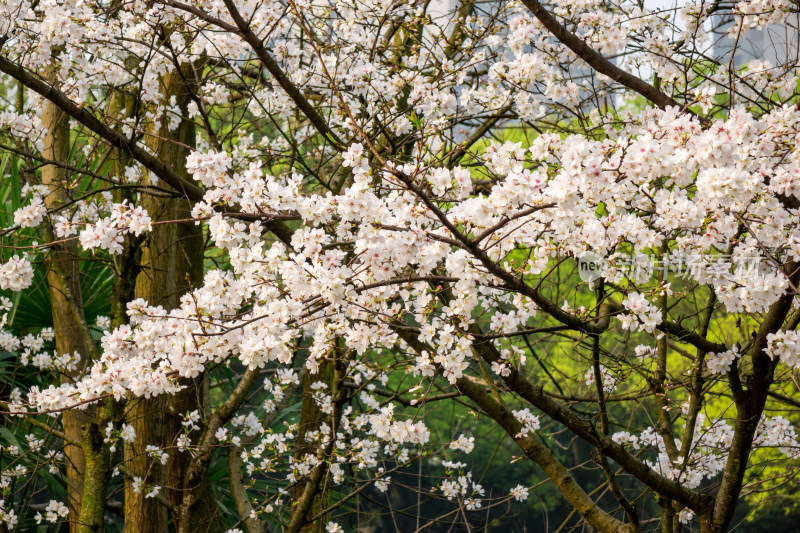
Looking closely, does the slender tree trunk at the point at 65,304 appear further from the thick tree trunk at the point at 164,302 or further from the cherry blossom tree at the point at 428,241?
the thick tree trunk at the point at 164,302

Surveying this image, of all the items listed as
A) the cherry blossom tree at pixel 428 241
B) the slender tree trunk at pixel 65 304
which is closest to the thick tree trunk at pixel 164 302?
the cherry blossom tree at pixel 428 241

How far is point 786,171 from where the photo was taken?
68.0 inches

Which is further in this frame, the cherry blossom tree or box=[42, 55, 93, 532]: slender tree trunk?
box=[42, 55, 93, 532]: slender tree trunk

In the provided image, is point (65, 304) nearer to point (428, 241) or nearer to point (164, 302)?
point (164, 302)

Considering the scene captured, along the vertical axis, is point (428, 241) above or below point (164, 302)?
below

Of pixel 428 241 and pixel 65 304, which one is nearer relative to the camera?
pixel 428 241

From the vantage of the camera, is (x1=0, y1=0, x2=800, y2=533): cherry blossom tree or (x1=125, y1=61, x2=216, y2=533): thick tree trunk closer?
(x1=0, y1=0, x2=800, y2=533): cherry blossom tree

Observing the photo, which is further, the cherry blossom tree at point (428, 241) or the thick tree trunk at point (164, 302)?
the thick tree trunk at point (164, 302)

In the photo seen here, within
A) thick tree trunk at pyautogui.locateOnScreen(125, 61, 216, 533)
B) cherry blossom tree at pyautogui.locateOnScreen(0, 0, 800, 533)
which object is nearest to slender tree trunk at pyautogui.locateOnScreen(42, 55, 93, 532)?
cherry blossom tree at pyautogui.locateOnScreen(0, 0, 800, 533)

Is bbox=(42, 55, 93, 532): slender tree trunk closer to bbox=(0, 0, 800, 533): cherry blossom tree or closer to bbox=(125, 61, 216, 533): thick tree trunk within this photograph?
bbox=(0, 0, 800, 533): cherry blossom tree

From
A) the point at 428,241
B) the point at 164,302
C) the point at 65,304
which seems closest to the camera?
the point at 428,241

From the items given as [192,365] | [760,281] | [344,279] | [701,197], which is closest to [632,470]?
[760,281]

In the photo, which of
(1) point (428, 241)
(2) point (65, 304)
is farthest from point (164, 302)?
(1) point (428, 241)

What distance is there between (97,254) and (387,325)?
327 cm
